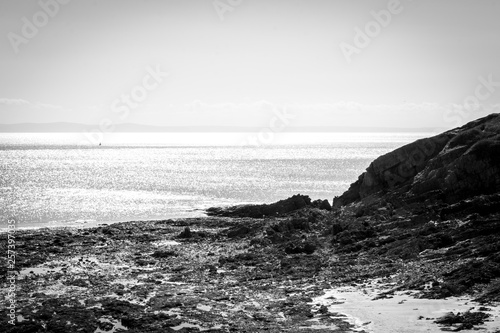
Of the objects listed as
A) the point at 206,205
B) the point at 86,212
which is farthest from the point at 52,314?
the point at 206,205

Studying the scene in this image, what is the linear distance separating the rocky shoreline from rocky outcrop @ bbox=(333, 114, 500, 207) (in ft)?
0.46

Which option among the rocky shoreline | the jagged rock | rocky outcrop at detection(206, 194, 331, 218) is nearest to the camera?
the rocky shoreline

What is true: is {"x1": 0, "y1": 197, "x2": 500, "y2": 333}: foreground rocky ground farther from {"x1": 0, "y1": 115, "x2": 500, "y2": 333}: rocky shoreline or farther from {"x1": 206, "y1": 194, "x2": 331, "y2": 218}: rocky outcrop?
{"x1": 206, "y1": 194, "x2": 331, "y2": 218}: rocky outcrop

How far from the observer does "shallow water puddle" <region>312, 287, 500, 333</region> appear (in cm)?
2822

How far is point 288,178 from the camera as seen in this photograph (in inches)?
6033

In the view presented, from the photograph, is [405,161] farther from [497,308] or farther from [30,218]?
[30,218]

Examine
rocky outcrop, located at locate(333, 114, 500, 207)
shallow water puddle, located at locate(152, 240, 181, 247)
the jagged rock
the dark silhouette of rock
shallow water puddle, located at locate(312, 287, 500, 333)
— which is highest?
rocky outcrop, located at locate(333, 114, 500, 207)

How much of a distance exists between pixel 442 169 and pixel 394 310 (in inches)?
1166

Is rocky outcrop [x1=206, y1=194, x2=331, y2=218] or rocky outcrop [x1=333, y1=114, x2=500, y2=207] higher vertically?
rocky outcrop [x1=333, y1=114, x2=500, y2=207]

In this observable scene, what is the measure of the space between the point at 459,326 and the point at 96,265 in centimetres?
3097

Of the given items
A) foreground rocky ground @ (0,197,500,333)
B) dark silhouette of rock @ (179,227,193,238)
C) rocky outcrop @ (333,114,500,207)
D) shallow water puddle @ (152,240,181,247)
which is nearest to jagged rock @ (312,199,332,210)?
rocky outcrop @ (333,114,500,207)

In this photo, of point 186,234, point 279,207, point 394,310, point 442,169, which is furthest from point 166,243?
point 394,310

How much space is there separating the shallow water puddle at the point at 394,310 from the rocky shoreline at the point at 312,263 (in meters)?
0.09

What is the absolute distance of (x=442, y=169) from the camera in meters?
56.7
